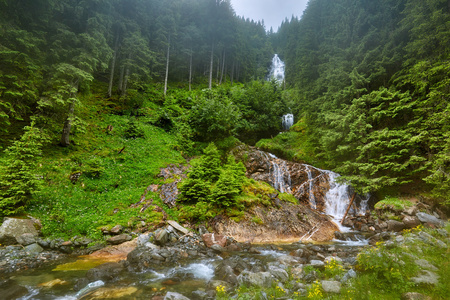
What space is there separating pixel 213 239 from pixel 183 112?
1754 centimetres

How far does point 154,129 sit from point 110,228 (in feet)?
40.9

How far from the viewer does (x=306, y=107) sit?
1966 cm

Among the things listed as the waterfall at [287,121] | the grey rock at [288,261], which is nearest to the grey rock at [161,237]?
the grey rock at [288,261]

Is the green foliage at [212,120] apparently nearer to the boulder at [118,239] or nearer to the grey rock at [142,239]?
the grey rock at [142,239]

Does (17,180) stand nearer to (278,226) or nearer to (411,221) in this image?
(278,226)

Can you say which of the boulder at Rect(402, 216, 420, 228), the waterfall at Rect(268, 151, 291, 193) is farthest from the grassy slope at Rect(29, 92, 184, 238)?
the boulder at Rect(402, 216, 420, 228)

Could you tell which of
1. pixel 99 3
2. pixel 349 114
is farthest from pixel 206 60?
pixel 349 114

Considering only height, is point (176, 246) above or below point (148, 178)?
below

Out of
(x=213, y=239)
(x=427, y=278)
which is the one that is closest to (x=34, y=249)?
(x=213, y=239)

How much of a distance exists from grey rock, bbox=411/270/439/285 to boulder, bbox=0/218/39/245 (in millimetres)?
12337

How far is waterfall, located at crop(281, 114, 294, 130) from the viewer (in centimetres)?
2748

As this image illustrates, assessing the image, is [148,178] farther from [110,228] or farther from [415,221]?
[415,221]

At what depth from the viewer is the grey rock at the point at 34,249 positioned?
23.5 feet

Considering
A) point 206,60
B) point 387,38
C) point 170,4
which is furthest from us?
point 206,60
